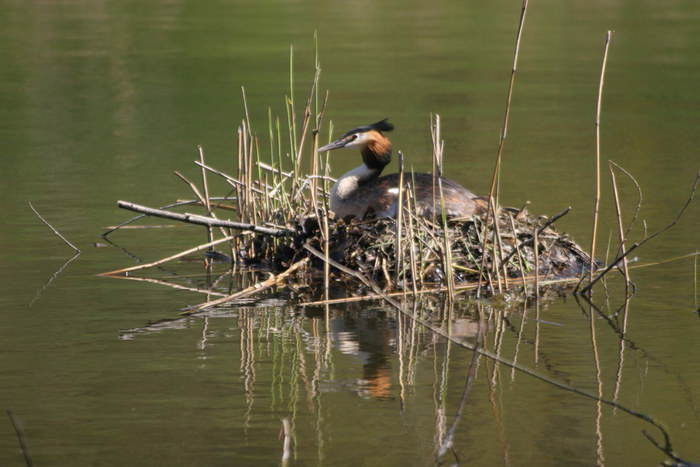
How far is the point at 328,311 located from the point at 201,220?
108 cm

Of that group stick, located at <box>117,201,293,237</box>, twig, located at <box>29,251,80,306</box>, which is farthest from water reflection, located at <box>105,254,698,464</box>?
twig, located at <box>29,251,80,306</box>

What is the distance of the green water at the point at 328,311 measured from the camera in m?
5.23

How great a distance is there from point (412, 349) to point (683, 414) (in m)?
1.71

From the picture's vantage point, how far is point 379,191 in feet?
27.5

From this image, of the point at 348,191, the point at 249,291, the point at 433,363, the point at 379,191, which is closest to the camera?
the point at 433,363

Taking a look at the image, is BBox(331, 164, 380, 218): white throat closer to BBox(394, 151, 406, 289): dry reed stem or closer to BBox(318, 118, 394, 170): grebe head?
BBox(318, 118, 394, 170): grebe head

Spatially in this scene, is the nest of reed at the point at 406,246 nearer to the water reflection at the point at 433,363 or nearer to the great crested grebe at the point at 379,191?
the great crested grebe at the point at 379,191

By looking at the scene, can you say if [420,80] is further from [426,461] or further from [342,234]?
[426,461]

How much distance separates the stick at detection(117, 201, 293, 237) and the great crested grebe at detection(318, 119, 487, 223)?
1.79 feet

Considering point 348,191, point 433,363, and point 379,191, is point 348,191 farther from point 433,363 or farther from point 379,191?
point 433,363

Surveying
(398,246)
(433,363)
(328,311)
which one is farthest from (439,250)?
(433,363)

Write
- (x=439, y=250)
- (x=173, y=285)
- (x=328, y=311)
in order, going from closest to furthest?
(x=328, y=311), (x=439, y=250), (x=173, y=285)

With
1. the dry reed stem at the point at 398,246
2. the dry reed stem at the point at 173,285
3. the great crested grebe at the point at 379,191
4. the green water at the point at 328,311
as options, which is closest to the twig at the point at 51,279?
the green water at the point at 328,311

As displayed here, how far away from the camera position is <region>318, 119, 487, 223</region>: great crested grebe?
8203 millimetres
